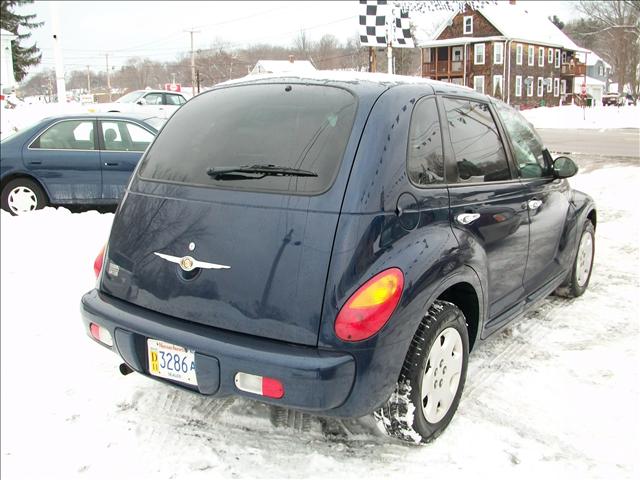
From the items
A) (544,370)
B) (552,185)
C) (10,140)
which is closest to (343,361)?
(544,370)

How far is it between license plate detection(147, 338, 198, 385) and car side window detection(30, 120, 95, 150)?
602cm

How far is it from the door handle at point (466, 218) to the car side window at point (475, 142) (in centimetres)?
19

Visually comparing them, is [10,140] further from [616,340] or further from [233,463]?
[616,340]

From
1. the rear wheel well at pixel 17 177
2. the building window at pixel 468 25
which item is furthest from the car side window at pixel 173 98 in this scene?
the building window at pixel 468 25

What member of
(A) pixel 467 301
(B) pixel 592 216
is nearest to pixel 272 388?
(A) pixel 467 301

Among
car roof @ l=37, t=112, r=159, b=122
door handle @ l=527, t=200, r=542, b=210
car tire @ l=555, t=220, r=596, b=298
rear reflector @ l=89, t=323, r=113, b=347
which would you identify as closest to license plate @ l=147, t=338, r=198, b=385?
rear reflector @ l=89, t=323, r=113, b=347

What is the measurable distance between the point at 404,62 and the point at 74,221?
55.5 meters

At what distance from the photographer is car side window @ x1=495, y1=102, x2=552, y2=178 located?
3658 mm

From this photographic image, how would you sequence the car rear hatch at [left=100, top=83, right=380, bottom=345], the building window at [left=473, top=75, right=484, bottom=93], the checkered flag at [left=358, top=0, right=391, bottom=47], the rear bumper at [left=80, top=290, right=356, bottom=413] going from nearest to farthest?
the rear bumper at [left=80, top=290, right=356, bottom=413], the car rear hatch at [left=100, top=83, right=380, bottom=345], the checkered flag at [left=358, top=0, right=391, bottom=47], the building window at [left=473, top=75, right=484, bottom=93]

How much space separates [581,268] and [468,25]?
50.9 m

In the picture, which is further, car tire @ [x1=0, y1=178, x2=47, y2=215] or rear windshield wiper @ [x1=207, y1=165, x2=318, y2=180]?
car tire @ [x1=0, y1=178, x2=47, y2=215]

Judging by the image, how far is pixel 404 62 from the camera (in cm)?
5816

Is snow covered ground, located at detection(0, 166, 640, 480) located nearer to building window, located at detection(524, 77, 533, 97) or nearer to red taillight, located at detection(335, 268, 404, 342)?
red taillight, located at detection(335, 268, 404, 342)

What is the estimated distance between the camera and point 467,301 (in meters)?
3.00
